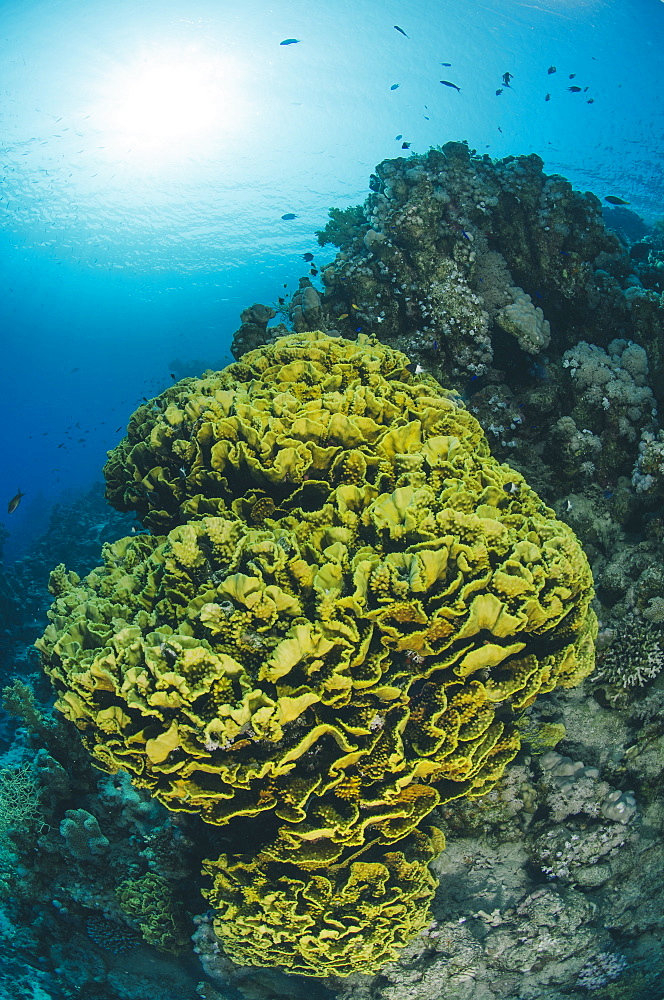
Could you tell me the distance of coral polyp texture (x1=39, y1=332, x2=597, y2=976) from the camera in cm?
319

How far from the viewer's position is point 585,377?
7785 millimetres

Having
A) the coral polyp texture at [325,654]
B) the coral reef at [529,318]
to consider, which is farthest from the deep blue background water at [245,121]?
the coral polyp texture at [325,654]

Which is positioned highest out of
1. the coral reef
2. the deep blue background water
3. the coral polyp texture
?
the deep blue background water

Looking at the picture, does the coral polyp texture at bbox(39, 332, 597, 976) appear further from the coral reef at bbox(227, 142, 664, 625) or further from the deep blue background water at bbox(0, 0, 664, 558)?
the deep blue background water at bbox(0, 0, 664, 558)

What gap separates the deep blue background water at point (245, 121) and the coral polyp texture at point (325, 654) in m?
21.8

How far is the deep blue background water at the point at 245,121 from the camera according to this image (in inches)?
1224

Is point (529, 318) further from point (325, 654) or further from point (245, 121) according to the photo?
point (245, 121)

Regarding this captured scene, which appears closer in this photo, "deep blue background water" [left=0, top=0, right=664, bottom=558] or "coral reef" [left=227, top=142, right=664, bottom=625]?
"coral reef" [left=227, top=142, right=664, bottom=625]

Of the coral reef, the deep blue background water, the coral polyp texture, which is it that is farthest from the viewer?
the deep blue background water

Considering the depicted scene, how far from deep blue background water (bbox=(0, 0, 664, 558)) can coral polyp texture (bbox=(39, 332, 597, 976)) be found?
21786 mm

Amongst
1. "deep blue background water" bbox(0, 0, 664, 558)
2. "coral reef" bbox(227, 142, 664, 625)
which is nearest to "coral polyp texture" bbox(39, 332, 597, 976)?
"coral reef" bbox(227, 142, 664, 625)

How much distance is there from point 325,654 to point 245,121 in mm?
49707

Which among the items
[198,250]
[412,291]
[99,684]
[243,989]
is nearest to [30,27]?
[198,250]

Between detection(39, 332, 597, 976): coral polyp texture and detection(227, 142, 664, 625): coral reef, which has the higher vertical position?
detection(227, 142, 664, 625): coral reef
